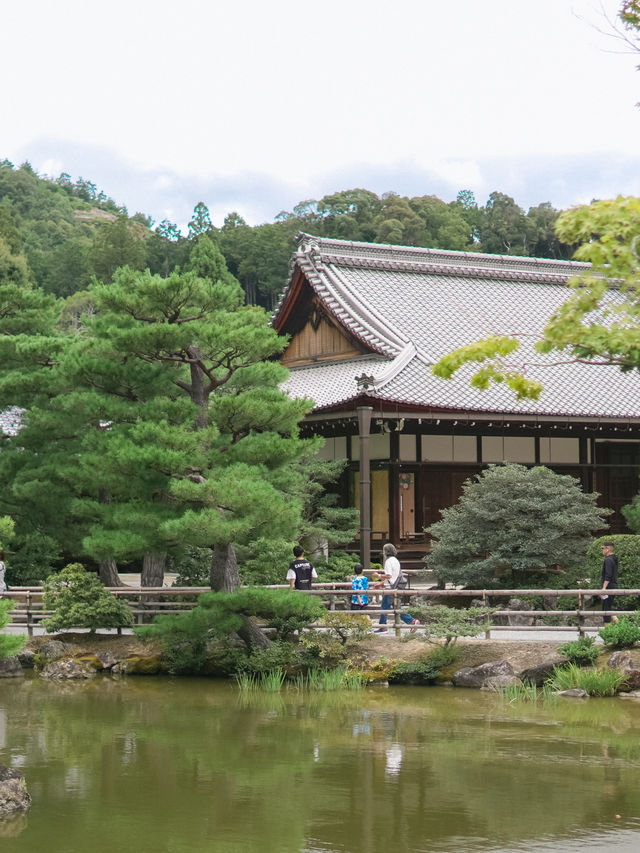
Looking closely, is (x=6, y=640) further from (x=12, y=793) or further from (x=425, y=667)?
(x=425, y=667)

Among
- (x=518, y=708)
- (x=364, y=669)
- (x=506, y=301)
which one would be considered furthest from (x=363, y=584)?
(x=506, y=301)

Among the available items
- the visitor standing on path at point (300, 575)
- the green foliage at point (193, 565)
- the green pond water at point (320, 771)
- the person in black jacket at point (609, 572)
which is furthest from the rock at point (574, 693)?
the green foliage at point (193, 565)

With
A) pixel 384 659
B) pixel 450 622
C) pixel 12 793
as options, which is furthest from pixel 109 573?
pixel 12 793

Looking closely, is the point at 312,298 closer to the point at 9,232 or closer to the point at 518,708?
the point at 518,708

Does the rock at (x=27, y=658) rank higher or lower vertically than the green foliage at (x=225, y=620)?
lower

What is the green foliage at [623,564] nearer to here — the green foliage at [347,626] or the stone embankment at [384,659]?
the stone embankment at [384,659]

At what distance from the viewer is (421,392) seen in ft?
86.0

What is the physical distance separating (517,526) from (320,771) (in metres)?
10.4

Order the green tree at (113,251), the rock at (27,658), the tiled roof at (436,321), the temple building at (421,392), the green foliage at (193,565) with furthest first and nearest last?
the green tree at (113,251) < the tiled roof at (436,321) < the temple building at (421,392) < the green foliage at (193,565) < the rock at (27,658)

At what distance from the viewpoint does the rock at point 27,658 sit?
1933 centimetres

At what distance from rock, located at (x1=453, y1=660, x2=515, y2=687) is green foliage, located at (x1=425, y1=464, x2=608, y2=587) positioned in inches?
170

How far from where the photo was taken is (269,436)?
18.5 metres

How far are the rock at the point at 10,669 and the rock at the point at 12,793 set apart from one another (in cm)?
843

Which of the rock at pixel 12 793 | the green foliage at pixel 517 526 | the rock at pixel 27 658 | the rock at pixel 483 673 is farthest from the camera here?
the green foliage at pixel 517 526
